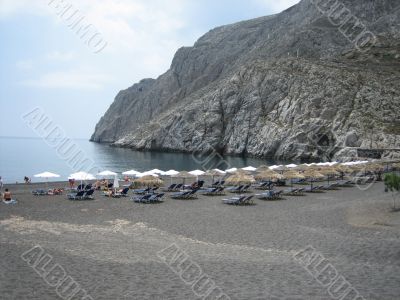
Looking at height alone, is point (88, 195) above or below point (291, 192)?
above

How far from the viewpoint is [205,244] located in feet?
53.5

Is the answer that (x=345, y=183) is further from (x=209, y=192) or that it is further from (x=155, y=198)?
(x=155, y=198)

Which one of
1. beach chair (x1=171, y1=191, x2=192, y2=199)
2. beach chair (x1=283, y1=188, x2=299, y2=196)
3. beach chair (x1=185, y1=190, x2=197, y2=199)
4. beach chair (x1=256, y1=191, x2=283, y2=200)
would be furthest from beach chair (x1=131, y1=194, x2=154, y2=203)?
beach chair (x1=283, y1=188, x2=299, y2=196)

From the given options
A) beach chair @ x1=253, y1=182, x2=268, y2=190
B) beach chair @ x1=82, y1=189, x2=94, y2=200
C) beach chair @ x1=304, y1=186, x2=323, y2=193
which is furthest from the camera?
beach chair @ x1=253, y1=182, x2=268, y2=190

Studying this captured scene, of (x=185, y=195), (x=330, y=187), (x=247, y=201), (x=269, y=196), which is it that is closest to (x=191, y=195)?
(x=185, y=195)

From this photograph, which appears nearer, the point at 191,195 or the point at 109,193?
the point at 109,193

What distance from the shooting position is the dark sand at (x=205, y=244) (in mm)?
10992

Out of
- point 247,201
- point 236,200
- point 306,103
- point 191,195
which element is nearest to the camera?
point 236,200

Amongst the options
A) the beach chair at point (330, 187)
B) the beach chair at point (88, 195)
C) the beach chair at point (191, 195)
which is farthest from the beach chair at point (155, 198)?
the beach chair at point (330, 187)

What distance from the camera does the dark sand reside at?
11.0 metres

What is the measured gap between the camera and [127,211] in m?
24.7

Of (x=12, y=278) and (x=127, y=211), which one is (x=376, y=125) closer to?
(x=127, y=211)

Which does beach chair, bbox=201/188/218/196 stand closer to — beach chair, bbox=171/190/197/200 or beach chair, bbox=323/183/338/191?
beach chair, bbox=171/190/197/200

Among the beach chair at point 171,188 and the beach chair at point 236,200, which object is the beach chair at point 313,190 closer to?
the beach chair at point 236,200
